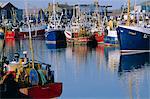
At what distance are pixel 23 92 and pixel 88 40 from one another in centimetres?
2845

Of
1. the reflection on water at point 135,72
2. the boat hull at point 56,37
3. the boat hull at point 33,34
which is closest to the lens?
the reflection on water at point 135,72

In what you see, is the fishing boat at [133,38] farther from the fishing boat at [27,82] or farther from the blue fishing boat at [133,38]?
the fishing boat at [27,82]

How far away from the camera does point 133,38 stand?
31375 millimetres

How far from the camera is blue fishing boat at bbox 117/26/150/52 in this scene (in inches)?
1222

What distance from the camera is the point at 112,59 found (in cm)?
2783

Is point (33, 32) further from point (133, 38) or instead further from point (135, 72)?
point (135, 72)

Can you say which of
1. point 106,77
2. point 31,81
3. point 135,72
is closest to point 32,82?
point 31,81

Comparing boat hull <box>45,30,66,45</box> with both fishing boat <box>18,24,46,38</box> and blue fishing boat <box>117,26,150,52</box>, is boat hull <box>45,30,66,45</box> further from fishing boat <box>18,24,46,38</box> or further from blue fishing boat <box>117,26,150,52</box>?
blue fishing boat <box>117,26,150,52</box>

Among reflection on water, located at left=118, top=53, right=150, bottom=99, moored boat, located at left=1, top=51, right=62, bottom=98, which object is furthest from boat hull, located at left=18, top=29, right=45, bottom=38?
moored boat, located at left=1, top=51, right=62, bottom=98

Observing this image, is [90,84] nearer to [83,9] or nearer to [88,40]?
[88,40]

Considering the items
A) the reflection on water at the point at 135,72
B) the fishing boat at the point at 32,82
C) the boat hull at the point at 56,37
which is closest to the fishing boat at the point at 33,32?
the boat hull at the point at 56,37

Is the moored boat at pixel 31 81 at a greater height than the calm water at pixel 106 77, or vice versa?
the moored boat at pixel 31 81

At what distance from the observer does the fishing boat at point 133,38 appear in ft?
102

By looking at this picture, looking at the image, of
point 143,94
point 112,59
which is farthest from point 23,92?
point 112,59
